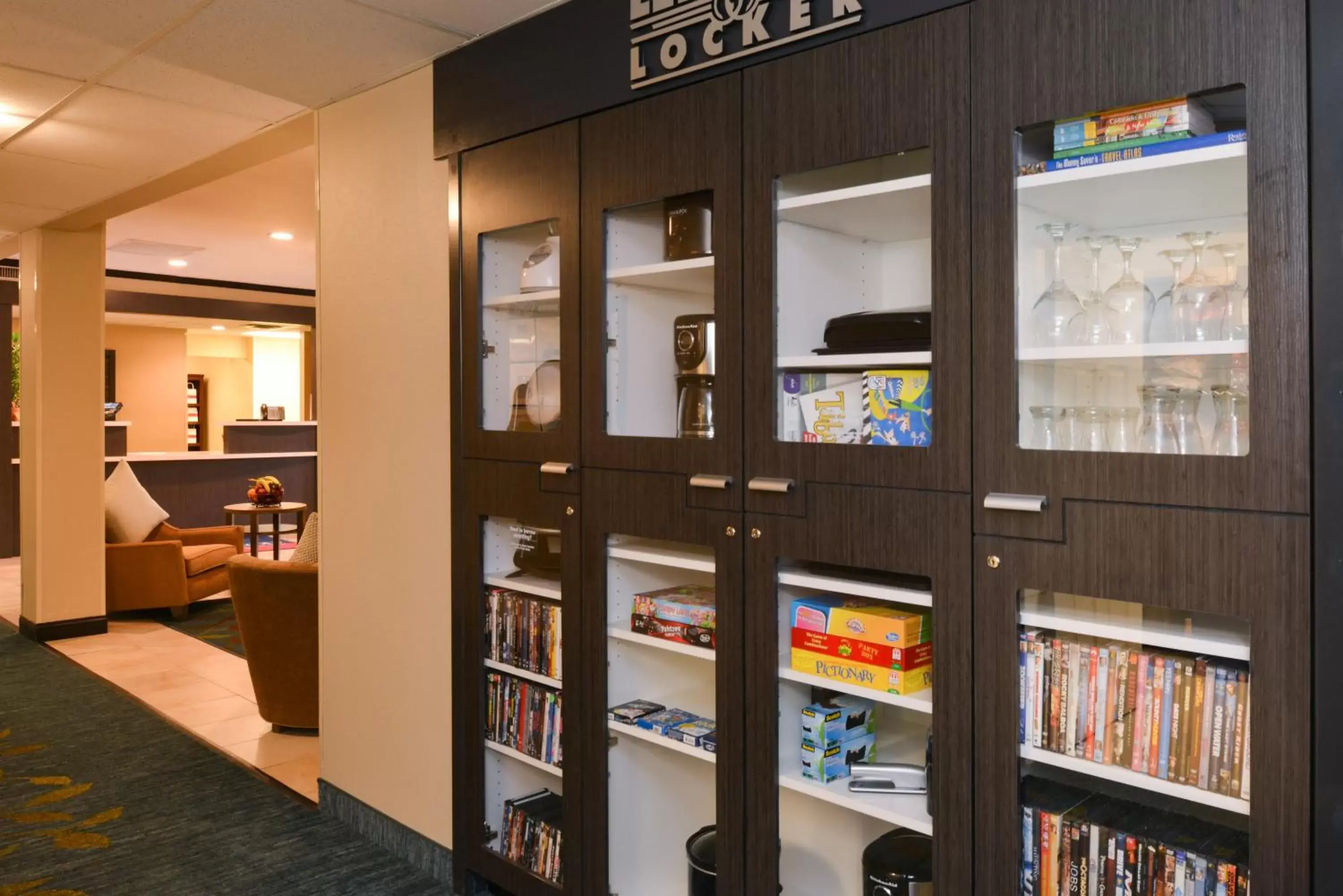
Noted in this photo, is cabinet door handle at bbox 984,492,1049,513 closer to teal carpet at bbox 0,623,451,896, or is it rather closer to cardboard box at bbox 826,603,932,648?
cardboard box at bbox 826,603,932,648

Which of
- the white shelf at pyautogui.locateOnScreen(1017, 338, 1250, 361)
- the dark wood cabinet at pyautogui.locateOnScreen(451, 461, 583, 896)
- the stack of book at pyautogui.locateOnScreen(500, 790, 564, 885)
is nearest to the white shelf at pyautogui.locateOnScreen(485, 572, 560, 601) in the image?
the dark wood cabinet at pyautogui.locateOnScreen(451, 461, 583, 896)

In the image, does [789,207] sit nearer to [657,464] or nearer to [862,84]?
[862,84]

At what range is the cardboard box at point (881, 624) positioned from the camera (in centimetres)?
203

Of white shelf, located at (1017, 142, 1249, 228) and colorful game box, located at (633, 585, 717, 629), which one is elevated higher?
white shelf, located at (1017, 142, 1249, 228)

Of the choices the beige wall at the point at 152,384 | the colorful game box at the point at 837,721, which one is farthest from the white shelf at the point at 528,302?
the beige wall at the point at 152,384

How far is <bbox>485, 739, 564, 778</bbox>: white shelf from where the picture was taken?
280 cm

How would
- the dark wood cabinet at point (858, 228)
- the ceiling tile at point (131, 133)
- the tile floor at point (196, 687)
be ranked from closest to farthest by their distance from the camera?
the dark wood cabinet at point (858, 228), the ceiling tile at point (131, 133), the tile floor at point (196, 687)

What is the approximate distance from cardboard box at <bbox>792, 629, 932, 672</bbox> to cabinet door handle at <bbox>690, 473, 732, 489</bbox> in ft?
1.13

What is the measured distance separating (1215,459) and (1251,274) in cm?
27

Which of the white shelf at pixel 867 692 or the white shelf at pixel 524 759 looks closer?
the white shelf at pixel 867 692

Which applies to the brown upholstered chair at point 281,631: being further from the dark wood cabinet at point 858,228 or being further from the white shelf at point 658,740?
the dark wood cabinet at point 858,228

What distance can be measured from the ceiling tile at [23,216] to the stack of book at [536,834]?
185 inches

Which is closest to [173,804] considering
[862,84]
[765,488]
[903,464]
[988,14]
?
[765,488]

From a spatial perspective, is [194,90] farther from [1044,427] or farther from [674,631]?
[1044,427]
